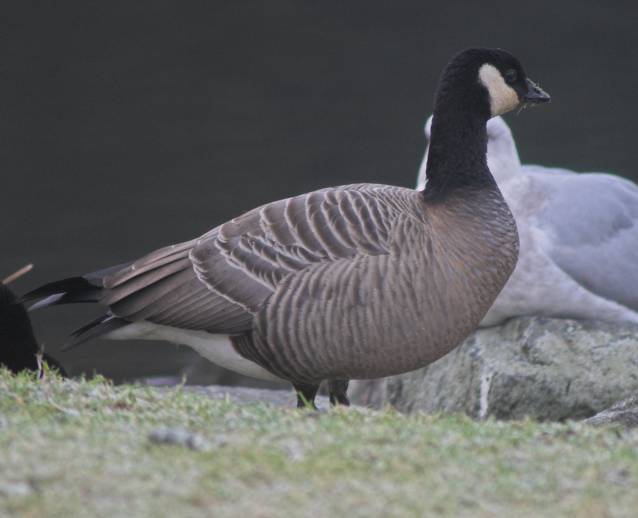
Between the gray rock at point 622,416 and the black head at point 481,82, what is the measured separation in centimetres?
151

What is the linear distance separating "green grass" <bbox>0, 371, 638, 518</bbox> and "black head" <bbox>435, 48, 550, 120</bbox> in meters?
1.97

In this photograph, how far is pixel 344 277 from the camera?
16.1ft

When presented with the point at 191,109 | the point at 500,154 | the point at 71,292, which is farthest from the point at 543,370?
the point at 191,109

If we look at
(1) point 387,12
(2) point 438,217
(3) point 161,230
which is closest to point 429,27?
(1) point 387,12

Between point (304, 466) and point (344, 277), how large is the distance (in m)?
1.84

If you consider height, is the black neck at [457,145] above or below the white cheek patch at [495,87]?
below

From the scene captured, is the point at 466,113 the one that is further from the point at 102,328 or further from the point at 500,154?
the point at 102,328

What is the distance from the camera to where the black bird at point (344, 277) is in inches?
194

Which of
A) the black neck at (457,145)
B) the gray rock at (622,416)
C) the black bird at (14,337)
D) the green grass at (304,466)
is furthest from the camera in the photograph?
the black bird at (14,337)

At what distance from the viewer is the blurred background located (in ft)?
28.7

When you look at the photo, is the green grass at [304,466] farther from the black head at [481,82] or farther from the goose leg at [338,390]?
the black head at [481,82]

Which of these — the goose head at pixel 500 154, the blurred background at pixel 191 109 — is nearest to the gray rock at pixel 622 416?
the goose head at pixel 500 154

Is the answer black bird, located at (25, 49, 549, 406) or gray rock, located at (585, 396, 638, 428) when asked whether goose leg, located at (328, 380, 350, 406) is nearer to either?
black bird, located at (25, 49, 549, 406)

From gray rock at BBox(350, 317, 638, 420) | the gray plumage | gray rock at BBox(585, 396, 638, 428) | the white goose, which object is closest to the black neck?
the gray plumage
